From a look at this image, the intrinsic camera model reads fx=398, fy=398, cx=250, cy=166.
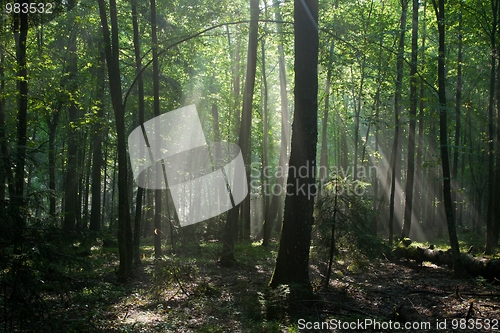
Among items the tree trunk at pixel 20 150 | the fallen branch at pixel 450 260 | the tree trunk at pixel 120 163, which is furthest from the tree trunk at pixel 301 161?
the fallen branch at pixel 450 260

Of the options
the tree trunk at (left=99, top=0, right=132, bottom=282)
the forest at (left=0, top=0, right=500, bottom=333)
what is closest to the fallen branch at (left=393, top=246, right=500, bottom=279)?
the forest at (left=0, top=0, right=500, bottom=333)

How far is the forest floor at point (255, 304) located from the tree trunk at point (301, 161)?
0.70m

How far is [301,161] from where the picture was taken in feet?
27.3

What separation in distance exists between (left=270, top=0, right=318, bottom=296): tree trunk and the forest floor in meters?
0.70

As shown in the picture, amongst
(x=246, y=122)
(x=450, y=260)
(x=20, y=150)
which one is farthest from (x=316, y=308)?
(x=450, y=260)

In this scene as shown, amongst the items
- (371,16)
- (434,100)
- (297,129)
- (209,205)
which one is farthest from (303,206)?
(209,205)

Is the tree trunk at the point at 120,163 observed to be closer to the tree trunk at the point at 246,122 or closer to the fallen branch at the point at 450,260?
the tree trunk at the point at 246,122

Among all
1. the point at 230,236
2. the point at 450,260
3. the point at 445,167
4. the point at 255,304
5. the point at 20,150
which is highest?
the point at 20,150

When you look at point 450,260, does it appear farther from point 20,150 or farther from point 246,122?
point 20,150

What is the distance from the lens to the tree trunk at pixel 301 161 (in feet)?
A: 27.2

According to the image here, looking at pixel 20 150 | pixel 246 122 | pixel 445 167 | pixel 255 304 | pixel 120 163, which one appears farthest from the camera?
pixel 246 122

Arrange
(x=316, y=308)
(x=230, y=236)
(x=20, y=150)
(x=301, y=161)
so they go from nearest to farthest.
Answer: (x=20, y=150) < (x=316, y=308) < (x=301, y=161) < (x=230, y=236)

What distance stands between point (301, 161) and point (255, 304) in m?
3.04

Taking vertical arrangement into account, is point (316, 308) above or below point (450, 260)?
above
